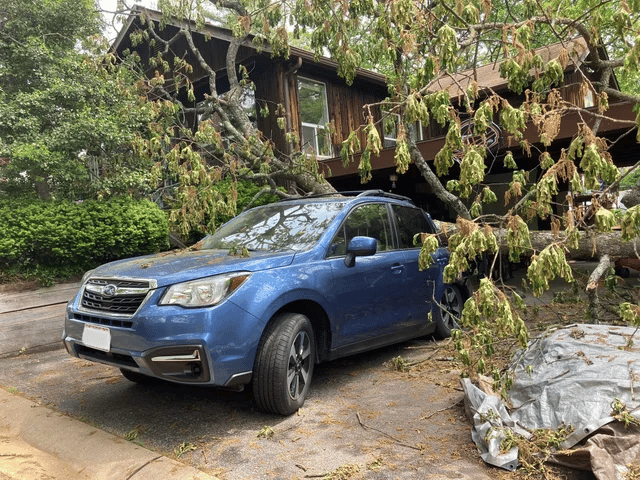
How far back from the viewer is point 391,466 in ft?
9.73

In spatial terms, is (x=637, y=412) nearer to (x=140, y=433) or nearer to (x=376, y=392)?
(x=376, y=392)

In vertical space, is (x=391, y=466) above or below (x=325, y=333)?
below

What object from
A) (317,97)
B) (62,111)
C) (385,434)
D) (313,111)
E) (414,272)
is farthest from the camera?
(317,97)

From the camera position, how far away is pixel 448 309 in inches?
230

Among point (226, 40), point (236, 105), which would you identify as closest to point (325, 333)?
point (236, 105)

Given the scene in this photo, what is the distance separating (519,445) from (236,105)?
8911 millimetres

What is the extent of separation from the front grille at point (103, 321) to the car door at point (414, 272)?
265 centimetres

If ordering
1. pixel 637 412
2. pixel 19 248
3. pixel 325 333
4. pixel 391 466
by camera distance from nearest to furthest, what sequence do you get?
1. pixel 637 412
2. pixel 391 466
3. pixel 325 333
4. pixel 19 248

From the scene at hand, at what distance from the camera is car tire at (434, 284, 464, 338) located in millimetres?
5596

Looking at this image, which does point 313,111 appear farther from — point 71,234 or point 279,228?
point 279,228

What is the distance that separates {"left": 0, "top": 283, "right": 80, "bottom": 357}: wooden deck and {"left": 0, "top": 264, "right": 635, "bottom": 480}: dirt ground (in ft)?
2.40

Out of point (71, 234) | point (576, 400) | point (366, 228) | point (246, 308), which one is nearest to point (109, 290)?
point (246, 308)

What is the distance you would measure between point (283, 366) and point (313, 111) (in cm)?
1045

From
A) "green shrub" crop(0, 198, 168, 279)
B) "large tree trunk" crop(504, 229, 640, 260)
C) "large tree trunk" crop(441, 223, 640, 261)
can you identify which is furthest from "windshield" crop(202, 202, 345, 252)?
"green shrub" crop(0, 198, 168, 279)
